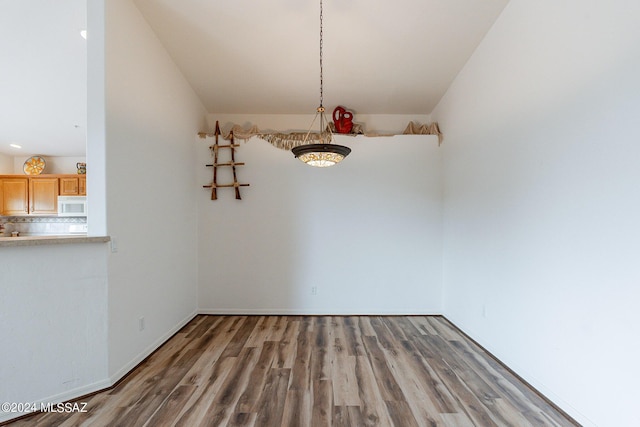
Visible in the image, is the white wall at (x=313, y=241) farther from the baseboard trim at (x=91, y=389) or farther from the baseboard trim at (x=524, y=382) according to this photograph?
the baseboard trim at (x=91, y=389)

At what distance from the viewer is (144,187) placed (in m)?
2.53

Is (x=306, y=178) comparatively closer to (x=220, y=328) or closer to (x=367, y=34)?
(x=367, y=34)

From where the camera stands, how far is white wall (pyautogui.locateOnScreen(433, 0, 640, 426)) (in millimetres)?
1506

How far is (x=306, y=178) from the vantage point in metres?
3.74

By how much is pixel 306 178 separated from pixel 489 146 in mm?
2138

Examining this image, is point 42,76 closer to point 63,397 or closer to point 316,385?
point 63,397

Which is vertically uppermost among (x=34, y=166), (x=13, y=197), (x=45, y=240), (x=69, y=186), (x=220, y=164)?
(x=34, y=166)

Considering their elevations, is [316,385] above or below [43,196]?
below

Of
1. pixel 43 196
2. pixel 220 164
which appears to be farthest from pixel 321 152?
pixel 43 196

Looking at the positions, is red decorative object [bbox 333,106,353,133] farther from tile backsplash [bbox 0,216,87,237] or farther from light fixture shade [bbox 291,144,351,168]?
tile backsplash [bbox 0,216,87,237]

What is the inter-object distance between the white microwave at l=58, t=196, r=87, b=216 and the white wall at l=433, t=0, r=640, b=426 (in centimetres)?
638

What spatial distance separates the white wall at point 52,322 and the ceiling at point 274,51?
221 centimetres

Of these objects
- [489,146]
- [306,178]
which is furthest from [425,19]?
[306,178]

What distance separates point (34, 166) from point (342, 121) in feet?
20.0
